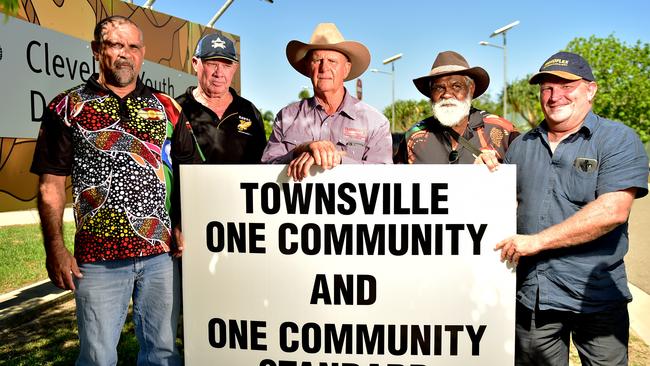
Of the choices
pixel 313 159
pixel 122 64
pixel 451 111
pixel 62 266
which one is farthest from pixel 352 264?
pixel 122 64

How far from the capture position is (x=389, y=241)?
7.73 ft

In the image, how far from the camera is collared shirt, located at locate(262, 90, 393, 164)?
109 inches

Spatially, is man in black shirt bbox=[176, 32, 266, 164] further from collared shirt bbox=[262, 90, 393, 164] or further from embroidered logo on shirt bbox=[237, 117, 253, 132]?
collared shirt bbox=[262, 90, 393, 164]

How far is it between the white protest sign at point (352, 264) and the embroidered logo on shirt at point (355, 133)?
0.51m

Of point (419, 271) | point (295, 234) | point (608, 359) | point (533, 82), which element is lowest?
point (608, 359)

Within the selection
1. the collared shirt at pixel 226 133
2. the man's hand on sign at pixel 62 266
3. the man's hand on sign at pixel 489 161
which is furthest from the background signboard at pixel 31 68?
the man's hand on sign at pixel 489 161

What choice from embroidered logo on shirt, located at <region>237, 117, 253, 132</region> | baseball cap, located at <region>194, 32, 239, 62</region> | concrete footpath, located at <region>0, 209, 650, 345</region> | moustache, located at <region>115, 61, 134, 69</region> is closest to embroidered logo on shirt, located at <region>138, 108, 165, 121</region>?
moustache, located at <region>115, 61, 134, 69</region>

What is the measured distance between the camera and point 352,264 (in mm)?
2383

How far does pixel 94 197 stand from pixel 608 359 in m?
2.54

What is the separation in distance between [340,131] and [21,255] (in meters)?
7.26

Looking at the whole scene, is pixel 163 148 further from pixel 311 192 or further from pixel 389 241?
pixel 389 241

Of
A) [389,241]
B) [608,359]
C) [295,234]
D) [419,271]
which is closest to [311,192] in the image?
[295,234]

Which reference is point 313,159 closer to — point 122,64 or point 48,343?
point 122,64

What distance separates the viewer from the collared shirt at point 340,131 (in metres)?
2.78
